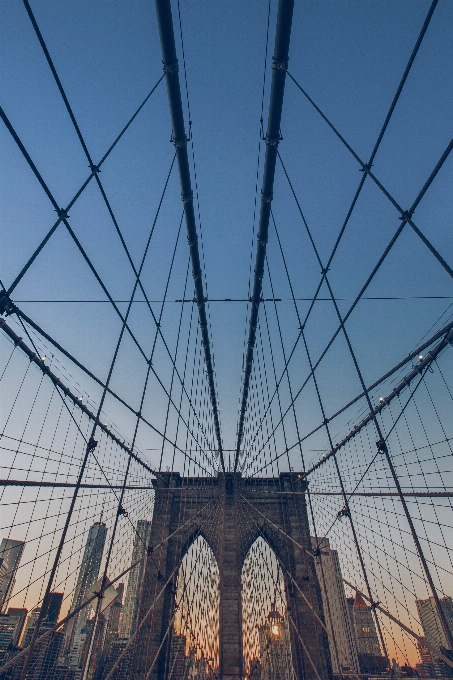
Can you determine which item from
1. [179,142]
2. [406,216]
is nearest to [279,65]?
[179,142]

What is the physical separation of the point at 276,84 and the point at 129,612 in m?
166

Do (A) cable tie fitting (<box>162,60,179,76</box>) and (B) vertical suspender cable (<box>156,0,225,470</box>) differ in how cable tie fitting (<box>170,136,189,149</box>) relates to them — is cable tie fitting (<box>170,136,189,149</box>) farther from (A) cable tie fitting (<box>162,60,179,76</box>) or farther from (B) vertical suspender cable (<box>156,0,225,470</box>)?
(A) cable tie fitting (<box>162,60,179,76</box>)

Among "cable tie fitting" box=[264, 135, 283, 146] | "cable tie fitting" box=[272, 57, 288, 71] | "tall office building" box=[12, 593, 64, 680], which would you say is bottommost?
"tall office building" box=[12, 593, 64, 680]

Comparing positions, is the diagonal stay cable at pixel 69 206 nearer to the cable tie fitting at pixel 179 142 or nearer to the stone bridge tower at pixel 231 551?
the cable tie fitting at pixel 179 142

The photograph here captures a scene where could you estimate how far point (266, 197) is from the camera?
8.44m

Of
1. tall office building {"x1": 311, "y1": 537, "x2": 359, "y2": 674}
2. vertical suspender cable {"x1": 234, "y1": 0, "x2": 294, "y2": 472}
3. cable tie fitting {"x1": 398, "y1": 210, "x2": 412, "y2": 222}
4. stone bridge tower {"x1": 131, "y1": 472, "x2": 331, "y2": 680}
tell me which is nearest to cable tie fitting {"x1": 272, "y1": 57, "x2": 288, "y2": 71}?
vertical suspender cable {"x1": 234, "y1": 0, "x2": 294, "y2": 472}

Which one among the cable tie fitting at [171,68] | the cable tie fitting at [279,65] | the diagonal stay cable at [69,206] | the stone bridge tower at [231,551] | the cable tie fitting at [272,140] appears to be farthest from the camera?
the stone bridge tower at [231,551]

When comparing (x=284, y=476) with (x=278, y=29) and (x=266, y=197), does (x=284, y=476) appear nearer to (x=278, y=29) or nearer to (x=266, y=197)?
(x=266, y=197)

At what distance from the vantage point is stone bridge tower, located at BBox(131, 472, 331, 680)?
1798 centimetres

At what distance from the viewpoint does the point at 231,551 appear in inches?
840

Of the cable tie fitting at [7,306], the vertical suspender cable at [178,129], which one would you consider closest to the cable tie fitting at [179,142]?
the vertical suspender cable at [178,129]

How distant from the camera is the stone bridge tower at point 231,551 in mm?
17984

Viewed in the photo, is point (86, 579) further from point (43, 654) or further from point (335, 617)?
point (335, 617)

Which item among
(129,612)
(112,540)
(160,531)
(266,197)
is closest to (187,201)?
(266,197)
